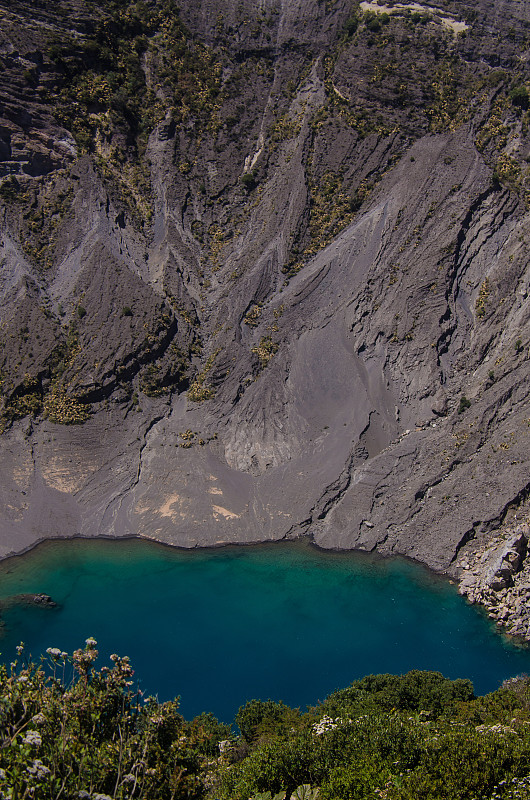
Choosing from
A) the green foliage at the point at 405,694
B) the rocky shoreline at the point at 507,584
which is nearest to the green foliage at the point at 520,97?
the rocky shoreline at the point at 507,584

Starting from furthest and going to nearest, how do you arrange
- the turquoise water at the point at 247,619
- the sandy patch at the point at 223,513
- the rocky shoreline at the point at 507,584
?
the sandy patch at the point at 223,513 → the rocky shoreline at the point at 507,584 → the turquoise water at the point at 247,619

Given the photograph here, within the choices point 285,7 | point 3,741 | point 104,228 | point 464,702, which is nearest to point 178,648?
point 464,702

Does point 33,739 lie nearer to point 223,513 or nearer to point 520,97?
point 223,513

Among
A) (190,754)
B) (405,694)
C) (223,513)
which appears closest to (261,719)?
(405,694)

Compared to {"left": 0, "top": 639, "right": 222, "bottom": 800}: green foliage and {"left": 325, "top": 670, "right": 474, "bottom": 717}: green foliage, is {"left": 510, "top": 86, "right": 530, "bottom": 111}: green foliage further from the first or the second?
{"left": 0, "top": 639, "right": 222, "bottom": 800}: green foliage

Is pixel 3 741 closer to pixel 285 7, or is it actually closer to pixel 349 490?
pixel 349 490

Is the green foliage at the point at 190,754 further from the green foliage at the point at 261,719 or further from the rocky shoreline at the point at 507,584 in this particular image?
the rocky shoreline at the point at 507,584
